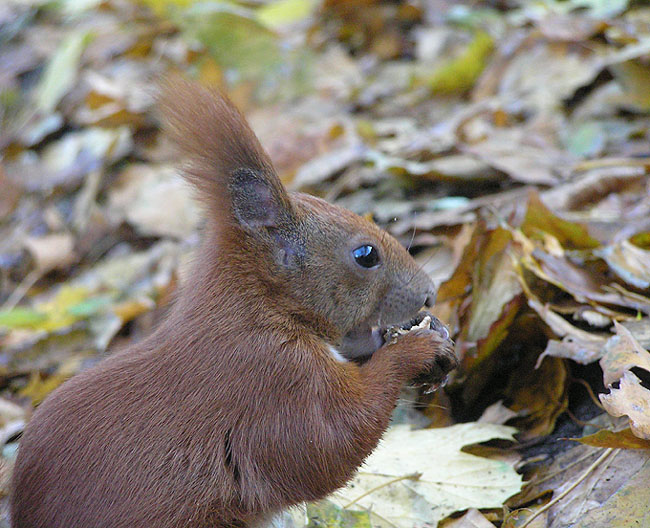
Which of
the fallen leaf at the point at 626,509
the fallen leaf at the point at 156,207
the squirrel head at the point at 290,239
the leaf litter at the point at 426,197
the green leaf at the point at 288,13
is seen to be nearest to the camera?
the fallen leaf at the point at 626,509

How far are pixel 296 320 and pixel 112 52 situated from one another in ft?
18.5

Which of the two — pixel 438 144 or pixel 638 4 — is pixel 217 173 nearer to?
pixel 438 144

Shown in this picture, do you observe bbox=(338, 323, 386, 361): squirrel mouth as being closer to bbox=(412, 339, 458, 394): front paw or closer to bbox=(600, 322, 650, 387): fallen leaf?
bbox=(412, 339, 458, 394): front paw

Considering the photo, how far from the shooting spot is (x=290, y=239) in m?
2.48

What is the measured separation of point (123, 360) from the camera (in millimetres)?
2260

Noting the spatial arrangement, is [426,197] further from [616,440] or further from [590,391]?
[616,440]

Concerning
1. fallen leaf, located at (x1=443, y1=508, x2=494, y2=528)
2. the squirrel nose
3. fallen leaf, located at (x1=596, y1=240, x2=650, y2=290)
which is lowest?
fallen leaf, located at (x1=443, y1=508, x2=494, y2=528)

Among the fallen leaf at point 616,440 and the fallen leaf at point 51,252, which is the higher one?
the fallen leaf at point 616,440

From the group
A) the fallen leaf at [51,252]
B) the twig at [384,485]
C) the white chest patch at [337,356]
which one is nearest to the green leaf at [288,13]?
the fallen leaf at [51,252]

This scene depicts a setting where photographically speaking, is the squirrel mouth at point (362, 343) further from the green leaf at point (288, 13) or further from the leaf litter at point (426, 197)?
the green leaf at point (288, 13)

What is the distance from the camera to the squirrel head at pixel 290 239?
2.36 m

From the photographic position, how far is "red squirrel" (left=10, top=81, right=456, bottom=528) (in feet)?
6.84

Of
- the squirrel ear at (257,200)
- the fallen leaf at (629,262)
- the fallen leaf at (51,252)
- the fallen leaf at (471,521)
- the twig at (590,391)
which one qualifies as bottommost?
the fallen leaf at (51,252)

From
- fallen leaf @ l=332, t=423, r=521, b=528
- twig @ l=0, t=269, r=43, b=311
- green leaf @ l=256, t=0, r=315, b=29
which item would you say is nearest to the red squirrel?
fallen leaf @ l=332, t=423, r=521, b=528
